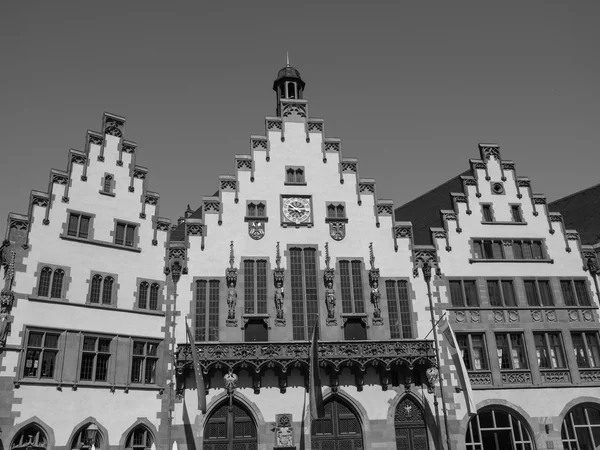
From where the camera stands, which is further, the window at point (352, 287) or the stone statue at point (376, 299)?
the window at point (352, 287)

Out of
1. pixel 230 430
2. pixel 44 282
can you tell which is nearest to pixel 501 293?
pixel 230 430

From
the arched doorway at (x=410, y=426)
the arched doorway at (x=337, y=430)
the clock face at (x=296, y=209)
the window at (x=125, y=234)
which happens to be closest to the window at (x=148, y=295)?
the window at (x=125, y=234)

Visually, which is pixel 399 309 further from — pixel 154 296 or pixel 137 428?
pixel 137 428

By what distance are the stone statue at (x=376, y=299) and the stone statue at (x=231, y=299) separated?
8.00 m

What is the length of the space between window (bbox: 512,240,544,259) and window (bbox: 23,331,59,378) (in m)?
27.2

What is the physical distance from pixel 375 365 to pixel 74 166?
65.6ft

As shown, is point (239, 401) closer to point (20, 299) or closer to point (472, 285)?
point (20, 299)

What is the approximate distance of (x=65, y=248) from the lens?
33969 millimetres

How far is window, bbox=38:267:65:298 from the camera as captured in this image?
107ft

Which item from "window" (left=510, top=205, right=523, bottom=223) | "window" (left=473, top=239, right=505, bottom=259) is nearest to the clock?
"window" (left=473, top=239, right=505, bottom=259)

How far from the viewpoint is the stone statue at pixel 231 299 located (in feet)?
119

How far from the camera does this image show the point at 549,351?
37844 mm

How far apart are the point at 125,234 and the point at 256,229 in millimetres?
7602

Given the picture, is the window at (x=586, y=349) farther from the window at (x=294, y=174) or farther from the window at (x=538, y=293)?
the window at (x=294, y=174)
